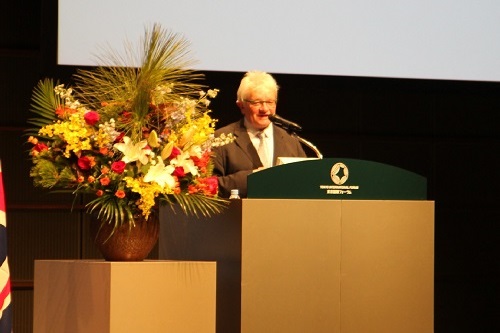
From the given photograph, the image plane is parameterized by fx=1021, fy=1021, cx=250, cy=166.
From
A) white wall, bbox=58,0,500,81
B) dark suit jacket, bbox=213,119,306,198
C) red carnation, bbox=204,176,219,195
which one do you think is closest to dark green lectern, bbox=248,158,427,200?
red carnation, bbox=204,176,219,195

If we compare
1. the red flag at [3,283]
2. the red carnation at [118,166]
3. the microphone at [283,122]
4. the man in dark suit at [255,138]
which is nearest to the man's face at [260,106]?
the man in dark suit at [255,138]

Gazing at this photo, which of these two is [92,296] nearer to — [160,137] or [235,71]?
[160,137]

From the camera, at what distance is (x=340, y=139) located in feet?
18.8

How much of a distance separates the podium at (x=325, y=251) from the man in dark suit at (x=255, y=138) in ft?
2.07

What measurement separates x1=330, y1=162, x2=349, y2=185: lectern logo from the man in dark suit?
0.67 metres

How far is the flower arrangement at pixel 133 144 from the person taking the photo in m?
2.85

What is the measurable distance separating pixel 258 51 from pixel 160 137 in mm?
2235

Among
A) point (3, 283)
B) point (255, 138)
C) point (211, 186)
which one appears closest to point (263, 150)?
point (255, 138)

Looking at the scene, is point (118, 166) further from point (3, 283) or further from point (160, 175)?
point (3, 283)

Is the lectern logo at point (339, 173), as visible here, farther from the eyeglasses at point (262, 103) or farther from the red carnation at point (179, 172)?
the eyeglasses at point (262, 103)

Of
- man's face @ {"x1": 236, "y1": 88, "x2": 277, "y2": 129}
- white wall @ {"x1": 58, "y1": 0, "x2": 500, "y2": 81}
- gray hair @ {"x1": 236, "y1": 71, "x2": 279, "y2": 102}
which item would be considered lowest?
man's face @ {"x1": 236, "y1": 88, "x2": 277, "y2": 129}

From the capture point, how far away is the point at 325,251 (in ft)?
10.6

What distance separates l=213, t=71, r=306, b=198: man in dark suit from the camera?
4.00m

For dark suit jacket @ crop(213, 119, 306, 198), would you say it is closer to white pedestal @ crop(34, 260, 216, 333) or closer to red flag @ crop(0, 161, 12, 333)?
white pedestal @ crop(34, 260, 216, 333)
